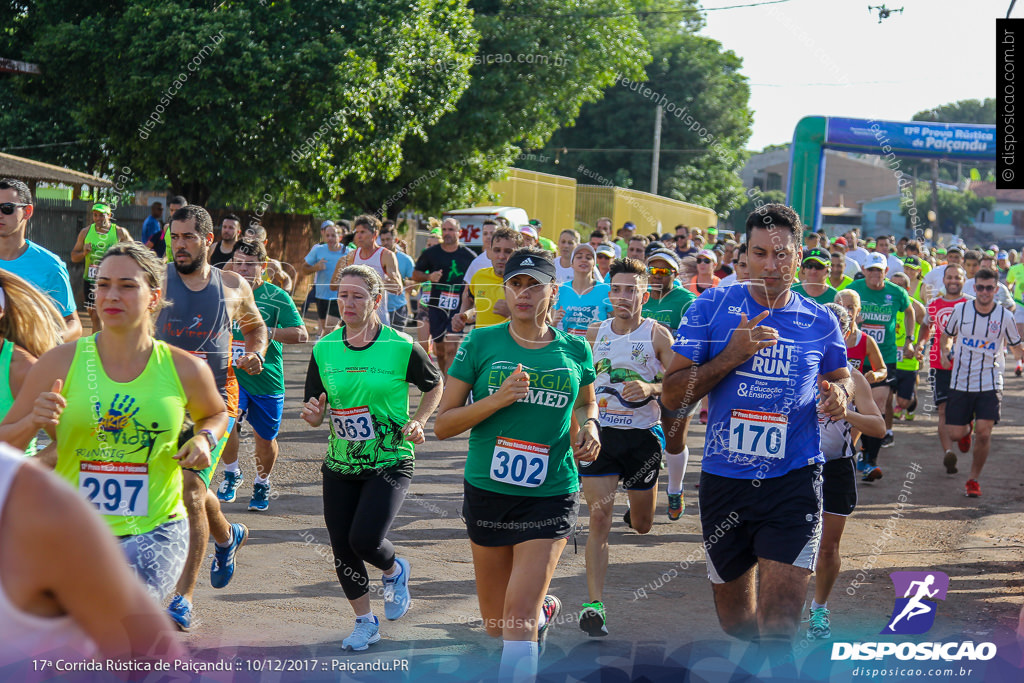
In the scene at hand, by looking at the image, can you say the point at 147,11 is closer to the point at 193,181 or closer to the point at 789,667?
the point at 193,181

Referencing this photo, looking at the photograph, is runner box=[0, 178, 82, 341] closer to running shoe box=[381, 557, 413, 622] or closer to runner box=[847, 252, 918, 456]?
running shoe box=[381, 557, 413, 622]

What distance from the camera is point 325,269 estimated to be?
14883 millimetres

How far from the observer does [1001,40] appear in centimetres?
716

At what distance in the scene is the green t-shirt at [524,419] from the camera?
4.75m

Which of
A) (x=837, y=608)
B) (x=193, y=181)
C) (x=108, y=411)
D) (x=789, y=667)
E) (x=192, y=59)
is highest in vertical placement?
(x=192, y=59)

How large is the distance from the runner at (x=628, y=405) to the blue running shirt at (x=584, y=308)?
175 cm

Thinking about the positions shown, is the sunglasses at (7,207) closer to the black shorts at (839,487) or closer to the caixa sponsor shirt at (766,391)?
the caixa sponsor shirt at (766,391)

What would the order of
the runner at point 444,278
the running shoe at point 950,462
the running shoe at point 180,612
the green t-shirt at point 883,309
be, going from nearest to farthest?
the running shoe at point 180,612
the running shoe at point 950,462
the green t-shirt at point 883,309
the runner at point 444,278

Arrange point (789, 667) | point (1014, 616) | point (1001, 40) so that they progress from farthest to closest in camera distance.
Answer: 1. point (1001, 40)
2. point (1014, 616)
3. point (789, 667)

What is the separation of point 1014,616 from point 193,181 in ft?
54.8

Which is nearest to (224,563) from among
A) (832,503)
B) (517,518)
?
(517,518)

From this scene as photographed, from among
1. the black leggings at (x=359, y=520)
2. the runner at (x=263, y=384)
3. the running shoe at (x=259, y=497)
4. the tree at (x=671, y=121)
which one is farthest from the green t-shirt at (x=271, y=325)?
the tree at (x=671, y=121)

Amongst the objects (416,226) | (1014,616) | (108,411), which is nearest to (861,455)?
(1014,616)

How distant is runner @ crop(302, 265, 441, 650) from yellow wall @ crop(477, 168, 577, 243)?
2348 centimetres
